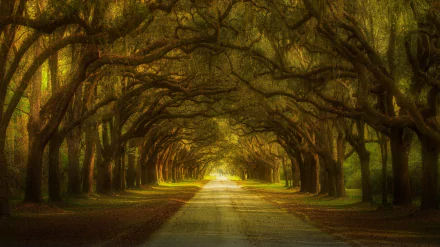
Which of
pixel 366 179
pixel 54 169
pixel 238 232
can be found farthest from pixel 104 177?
pixel 238 232

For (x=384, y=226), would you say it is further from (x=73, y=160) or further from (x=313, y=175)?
(x=313, y=175)

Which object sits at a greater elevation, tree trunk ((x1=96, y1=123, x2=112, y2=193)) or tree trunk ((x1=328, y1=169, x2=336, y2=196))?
tree trunk ((x1=96, y1=123, x2=112, y2=193))

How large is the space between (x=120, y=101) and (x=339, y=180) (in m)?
13.1

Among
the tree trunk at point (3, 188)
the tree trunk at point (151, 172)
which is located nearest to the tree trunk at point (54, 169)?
the tree trunk at point (3, 188)

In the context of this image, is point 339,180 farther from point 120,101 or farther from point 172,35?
point 172,35

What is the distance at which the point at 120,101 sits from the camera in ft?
98.1

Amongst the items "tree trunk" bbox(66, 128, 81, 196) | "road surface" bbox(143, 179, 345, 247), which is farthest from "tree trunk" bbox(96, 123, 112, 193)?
"road surface" bbox(143, 179, 345, 247)

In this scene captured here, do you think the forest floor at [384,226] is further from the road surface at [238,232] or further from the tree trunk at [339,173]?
the tree trunk at [339,173]

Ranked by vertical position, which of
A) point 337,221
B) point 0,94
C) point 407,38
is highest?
point 407,38

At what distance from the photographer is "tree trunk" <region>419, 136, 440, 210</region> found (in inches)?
746

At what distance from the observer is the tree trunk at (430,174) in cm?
1894

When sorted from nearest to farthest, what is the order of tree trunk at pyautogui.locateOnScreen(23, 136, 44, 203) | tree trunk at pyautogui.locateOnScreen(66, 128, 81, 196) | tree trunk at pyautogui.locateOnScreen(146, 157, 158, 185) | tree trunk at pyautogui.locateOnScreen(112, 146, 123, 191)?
tree trunk at pyautogui.locateOnScreen(23, 136, 44, 203), tree trunk at pyautogui.locateOnScreen(66, 128, 81, 196), tree trunk at pyautogui.locateOnScreen(112, 146, 123, 191), tree trunk at pyautogui.locateOnScreen(146, 157, 158, 185)

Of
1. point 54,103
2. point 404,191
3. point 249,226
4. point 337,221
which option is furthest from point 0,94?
point 404,191

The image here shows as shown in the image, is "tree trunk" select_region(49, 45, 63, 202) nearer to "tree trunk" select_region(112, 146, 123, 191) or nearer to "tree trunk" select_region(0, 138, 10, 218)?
"tree trunk" select_region(0, 138, 10, 218)
